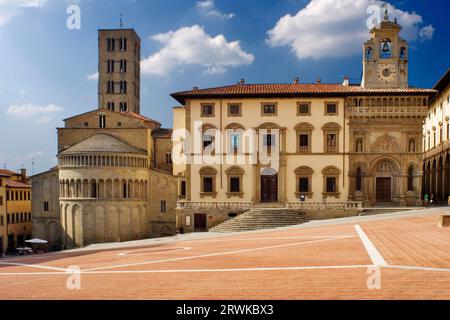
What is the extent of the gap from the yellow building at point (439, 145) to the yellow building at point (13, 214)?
193 feet

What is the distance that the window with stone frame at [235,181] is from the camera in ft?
145

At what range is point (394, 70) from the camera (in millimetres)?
43250

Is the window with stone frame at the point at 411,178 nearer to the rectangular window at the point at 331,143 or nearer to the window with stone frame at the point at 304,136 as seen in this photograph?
the rectangular window at the point at 331,143

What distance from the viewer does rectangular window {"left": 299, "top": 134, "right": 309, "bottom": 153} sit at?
4359 centimetres

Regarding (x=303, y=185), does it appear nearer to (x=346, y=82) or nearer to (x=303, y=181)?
(x=303, y=181)

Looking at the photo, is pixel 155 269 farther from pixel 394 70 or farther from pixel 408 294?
pixel 394 70

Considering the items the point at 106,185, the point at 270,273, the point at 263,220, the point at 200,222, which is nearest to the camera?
the point at 270,273

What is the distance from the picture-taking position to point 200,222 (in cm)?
4288

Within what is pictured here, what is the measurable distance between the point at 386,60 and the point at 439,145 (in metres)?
15.5

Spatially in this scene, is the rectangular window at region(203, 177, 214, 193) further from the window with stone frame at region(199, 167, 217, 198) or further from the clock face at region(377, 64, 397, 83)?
the clock face at region(377, 64, 397, 83)

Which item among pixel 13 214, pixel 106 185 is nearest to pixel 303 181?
pixel 106 185

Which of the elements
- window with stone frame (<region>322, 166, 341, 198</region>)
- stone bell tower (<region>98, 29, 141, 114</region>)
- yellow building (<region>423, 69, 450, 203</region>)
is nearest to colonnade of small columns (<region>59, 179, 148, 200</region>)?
window with stone frame (<region>322, 166, 341, 198</region>)
